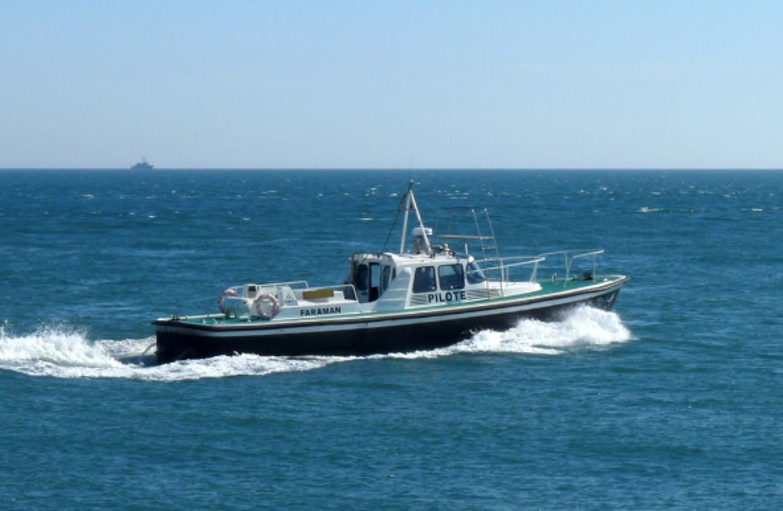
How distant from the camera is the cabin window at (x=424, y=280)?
31078 millimetres

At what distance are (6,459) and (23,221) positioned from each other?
228 feet

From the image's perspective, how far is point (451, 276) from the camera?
3166 cm

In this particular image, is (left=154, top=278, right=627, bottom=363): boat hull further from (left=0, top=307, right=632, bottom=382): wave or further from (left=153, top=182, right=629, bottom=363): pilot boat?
(left=0, top=307, right=632, bottom=382): wave

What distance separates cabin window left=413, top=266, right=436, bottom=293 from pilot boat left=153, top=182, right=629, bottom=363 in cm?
3

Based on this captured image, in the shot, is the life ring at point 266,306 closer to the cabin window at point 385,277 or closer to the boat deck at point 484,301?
the boat deck at point 484,301

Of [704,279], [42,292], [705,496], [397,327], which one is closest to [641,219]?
[704,279]

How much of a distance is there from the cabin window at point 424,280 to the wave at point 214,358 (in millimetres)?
1735

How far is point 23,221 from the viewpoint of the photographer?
87.4 m

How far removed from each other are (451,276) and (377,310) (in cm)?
247

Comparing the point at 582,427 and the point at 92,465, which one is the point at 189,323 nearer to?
the point at 92,465

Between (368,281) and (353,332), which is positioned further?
(368,281)

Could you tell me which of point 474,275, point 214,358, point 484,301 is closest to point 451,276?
point 474,275

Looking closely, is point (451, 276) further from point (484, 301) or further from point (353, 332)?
point (353, 332)

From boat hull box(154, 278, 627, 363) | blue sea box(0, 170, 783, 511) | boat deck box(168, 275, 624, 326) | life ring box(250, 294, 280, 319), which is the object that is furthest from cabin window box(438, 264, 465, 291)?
life ring box(250, 294, 280, 319)
